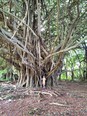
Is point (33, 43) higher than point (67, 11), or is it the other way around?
point (67, 11)

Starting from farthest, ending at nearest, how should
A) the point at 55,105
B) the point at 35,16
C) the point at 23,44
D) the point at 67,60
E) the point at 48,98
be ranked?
the point at 67,60, the point at 35,16, the point at 23,44, the point at 48,98, the point at 55,105

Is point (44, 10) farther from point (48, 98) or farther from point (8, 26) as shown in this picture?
point (48, 98)

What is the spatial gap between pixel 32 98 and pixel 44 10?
8.17 feet

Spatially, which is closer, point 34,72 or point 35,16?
point 34,72

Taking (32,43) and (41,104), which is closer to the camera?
(41,104)

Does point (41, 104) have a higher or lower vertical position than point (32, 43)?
lower

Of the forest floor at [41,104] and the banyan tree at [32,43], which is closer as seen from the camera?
the forest floor at [41,104]

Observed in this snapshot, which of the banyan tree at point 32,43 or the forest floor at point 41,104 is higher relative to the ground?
the banyan tree at point 32,43

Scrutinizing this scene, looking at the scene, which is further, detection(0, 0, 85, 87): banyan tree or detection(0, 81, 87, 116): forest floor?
detection(0, 0, 85, 87): banyan tree

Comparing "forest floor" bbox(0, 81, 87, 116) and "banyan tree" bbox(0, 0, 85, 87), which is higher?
"banyan tree" bbox(0, 0, 85, 87)

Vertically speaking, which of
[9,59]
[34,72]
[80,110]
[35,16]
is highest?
[35,16]

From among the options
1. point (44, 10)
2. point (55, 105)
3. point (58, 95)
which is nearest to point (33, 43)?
point (44, 10)

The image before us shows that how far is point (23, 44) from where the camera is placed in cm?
437

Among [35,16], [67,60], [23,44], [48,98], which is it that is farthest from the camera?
[67,60]
